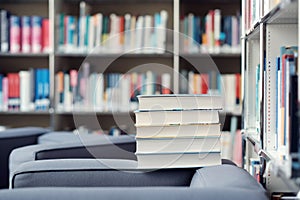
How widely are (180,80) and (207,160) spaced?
7.22 feet

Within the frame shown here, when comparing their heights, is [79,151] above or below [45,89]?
below

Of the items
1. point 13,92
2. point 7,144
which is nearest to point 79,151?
point 7,144

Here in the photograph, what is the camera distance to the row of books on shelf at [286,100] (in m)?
1.42

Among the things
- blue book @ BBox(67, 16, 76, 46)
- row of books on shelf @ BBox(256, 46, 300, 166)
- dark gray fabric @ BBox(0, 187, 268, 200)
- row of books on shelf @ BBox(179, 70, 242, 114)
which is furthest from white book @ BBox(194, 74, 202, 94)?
dark gray fabric @ BBox(0, 187, 268, 200)

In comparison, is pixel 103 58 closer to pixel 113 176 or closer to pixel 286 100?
pixel 113 176

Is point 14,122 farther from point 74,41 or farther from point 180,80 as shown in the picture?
point 180,80

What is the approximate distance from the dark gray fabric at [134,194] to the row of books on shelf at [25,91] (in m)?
2.77

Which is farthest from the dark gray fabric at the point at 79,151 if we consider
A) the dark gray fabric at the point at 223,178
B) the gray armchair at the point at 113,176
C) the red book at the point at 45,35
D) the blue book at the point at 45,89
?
the red book at the point at 45,35

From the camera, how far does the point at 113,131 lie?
13.8 ft

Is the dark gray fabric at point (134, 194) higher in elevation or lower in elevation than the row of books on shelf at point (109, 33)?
lower

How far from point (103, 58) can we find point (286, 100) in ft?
9.13

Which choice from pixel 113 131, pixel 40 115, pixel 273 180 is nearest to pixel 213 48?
pixel 113 131

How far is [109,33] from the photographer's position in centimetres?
413

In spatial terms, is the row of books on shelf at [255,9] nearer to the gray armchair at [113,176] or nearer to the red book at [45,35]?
the gray armchair at [113,176]
